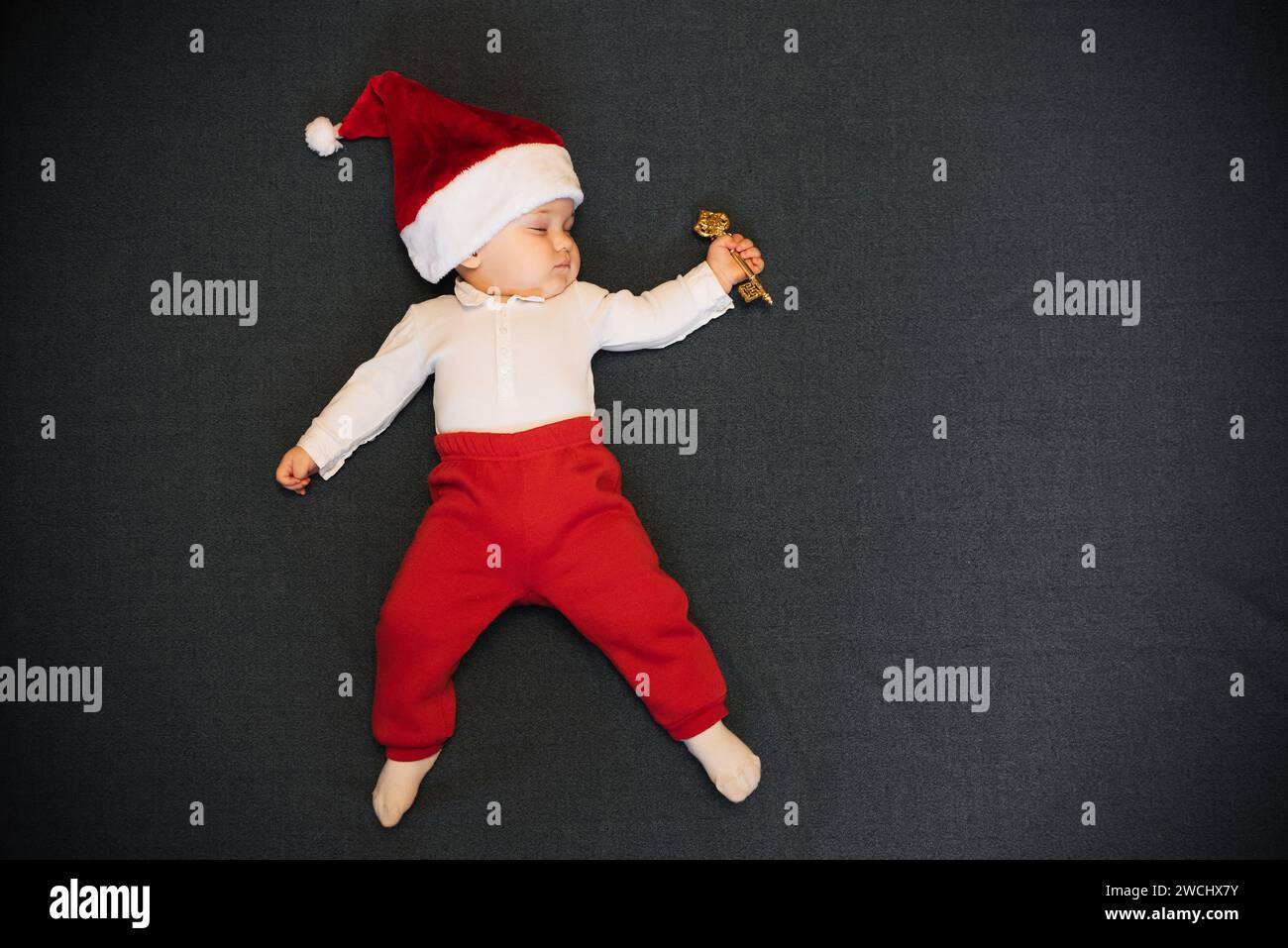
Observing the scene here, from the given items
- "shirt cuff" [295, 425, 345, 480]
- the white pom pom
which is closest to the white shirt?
"shirt cuff" [295, 425, 345, 480]

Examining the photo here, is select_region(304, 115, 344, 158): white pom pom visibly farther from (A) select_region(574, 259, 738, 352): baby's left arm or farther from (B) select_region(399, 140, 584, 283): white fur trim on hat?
(A) select_region(574, 259, 738, 352): baby's left arm

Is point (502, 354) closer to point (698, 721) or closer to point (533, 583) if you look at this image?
point (533, 583)

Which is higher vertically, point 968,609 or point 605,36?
point 605,36

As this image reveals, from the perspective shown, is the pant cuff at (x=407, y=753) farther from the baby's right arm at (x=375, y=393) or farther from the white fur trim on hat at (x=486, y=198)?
the white fur trim on hat at (x=486, y=198)

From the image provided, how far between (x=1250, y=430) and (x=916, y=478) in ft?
2.00

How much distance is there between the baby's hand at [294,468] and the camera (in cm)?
170

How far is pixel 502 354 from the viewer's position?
1657mm

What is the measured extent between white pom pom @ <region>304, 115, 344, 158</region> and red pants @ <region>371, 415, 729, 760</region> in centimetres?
60

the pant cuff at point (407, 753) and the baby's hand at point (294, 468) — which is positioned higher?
the baby's hand at point (294, 468)

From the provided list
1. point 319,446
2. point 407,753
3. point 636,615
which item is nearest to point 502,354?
point 319,446

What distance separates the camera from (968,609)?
1763 millimetres

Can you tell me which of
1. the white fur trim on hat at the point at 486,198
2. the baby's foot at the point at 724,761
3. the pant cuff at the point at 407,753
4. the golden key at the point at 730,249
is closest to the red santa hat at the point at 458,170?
the white fur trim on hat at the point at 486,198
